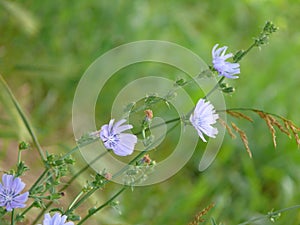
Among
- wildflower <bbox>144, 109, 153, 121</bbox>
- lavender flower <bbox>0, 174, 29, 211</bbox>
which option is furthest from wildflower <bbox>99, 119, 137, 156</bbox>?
lavender flower <bbox>0, 174, 29, 211</bbox>

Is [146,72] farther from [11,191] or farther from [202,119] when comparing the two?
[11,191]

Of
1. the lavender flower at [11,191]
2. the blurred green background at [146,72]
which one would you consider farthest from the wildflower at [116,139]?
the blurred green background at [146,72]

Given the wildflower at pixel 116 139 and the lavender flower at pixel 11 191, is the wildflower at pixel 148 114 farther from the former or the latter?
the lavender flower at pixel 11 191

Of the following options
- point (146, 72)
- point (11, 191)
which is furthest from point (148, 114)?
point (146, 72)

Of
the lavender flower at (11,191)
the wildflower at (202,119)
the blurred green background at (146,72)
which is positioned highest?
the blurred green background at (146,72)

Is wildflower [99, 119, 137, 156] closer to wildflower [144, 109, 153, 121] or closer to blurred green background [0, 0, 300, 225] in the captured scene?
wildflower [144, 109, 153, 121]

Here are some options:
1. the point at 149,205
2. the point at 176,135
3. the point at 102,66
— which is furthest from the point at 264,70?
the point at 149,205

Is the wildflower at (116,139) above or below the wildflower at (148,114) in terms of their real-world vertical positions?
below

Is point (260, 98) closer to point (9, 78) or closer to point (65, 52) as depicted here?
point (65, 52)
